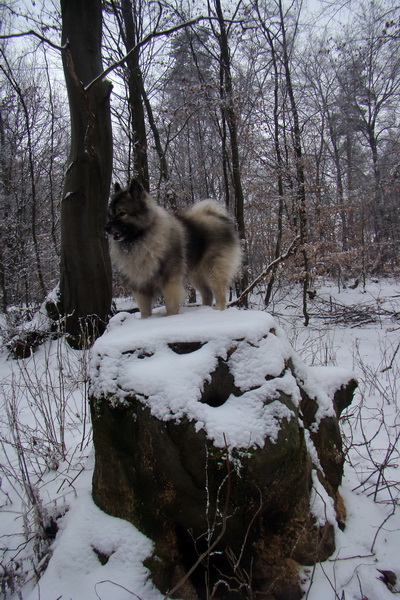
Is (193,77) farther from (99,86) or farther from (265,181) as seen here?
(99,86)

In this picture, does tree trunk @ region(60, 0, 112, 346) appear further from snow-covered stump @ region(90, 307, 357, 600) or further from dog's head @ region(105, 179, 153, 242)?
snow-covered stump @ region(90, 307, 357, 600)

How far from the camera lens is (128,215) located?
128 inches

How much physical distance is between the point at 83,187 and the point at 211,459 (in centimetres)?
562

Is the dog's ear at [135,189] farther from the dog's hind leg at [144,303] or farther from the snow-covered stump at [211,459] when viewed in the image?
the snow-covered stump at [211,459]

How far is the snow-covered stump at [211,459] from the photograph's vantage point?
5.68ft

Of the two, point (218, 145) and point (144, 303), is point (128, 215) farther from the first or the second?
point (218, 145)

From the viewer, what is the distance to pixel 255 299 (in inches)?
520

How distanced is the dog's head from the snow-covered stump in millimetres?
1270

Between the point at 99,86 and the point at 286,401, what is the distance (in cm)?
650

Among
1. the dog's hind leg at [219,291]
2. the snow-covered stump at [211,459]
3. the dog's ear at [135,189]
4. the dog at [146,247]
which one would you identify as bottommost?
the snow-covered stump at [211,459]

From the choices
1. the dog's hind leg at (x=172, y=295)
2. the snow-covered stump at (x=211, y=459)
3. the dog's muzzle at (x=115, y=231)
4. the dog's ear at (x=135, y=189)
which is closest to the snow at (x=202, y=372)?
the snow-covered stump at (x=211, y=459)

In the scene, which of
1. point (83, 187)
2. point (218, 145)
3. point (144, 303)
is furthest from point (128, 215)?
point (218, 145)

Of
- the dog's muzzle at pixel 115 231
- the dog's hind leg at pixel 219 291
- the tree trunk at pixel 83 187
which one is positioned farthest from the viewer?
the tree trunk at pixel 83 187

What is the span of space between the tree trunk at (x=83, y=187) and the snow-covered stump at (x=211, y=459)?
14.0 feet
